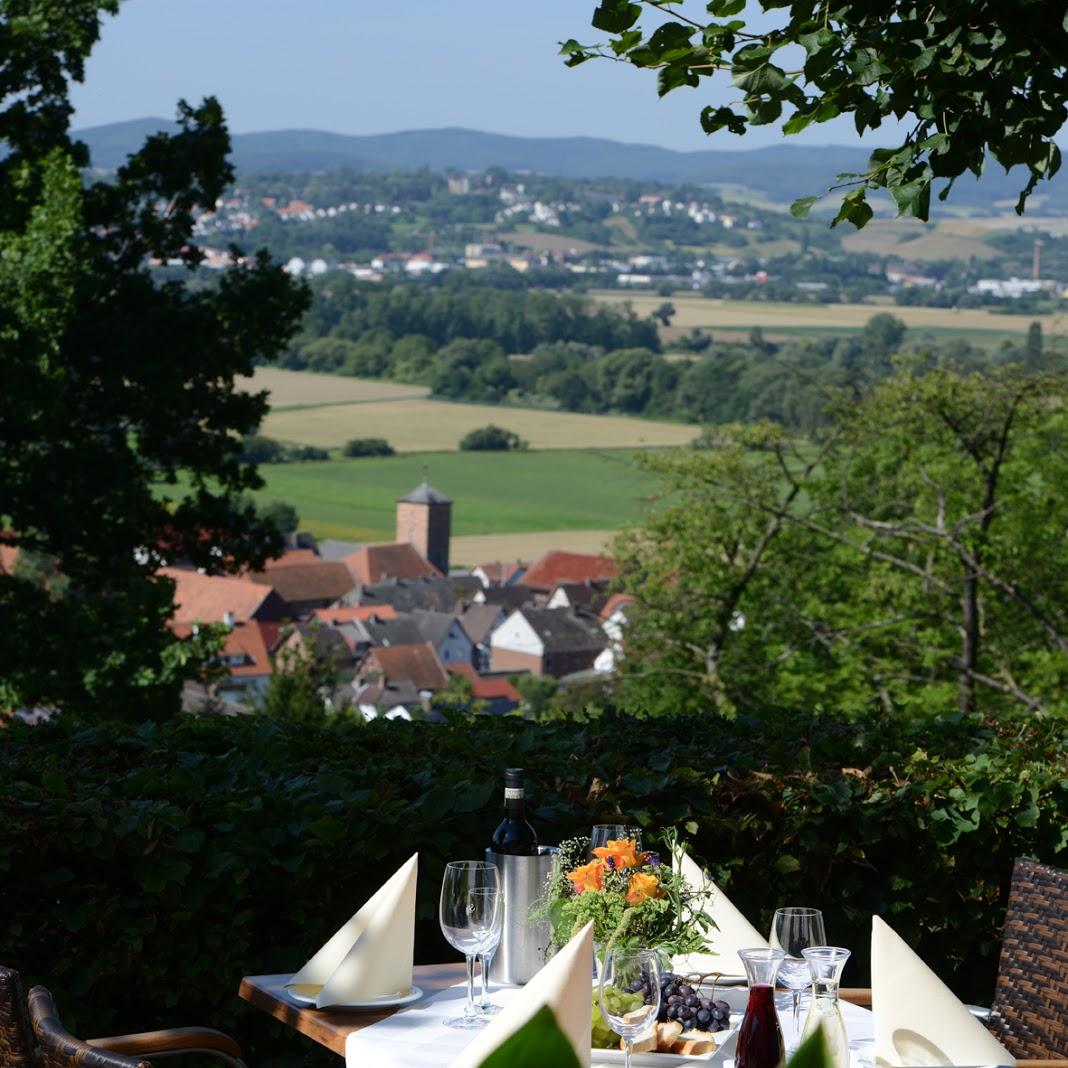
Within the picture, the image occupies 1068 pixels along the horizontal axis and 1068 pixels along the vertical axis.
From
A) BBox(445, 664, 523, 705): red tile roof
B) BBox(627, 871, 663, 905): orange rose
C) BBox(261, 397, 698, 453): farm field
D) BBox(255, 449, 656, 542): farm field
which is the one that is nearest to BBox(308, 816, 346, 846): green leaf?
BBox(627, 871, 663, 905): orange rose

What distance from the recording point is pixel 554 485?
7256 centimetres

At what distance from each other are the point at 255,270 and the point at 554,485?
2060 inches

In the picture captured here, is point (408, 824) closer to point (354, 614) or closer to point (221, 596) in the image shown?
point (354, 614)

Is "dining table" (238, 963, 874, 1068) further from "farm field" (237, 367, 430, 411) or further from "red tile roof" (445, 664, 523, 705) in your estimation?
"farm field" (237, 367, 430, 411)

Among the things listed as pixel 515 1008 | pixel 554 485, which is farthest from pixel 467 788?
pixel 554 485

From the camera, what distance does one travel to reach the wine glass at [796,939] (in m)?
2.88

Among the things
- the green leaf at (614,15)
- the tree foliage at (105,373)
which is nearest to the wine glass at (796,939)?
the green leaf at (614,15)

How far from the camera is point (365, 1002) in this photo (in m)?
3.20

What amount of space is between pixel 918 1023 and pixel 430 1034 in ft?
3.07

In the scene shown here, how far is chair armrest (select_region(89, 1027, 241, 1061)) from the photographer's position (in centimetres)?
326

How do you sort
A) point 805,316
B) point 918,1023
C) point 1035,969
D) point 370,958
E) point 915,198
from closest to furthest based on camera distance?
point 918,1023, point 370,958, point 1035,969, point 915,198, point 805,316

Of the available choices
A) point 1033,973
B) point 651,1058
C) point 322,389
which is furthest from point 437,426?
point 651,1058

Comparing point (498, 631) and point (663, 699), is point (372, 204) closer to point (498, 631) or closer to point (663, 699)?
point (498, 631)

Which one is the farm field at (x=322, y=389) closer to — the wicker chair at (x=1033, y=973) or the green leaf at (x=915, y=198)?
the green leaf at (x=915, y=198)
